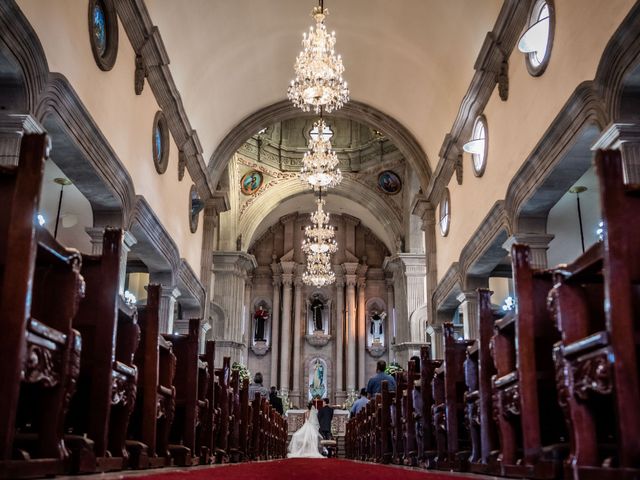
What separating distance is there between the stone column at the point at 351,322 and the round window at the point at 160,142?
1347cm

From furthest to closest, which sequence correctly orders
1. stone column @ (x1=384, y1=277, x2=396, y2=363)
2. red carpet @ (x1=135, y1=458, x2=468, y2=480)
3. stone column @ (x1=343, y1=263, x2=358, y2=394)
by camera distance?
stone column @ (x1=384, y1=277, x2=396, y2=363) → stone column @ (x1=343, y1=263, x2=358, y2=394) → red carpet @ (x1=135, y1=458, x2=468, y2=480)

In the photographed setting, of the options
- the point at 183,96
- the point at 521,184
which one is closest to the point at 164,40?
the point at 183,96

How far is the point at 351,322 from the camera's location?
2461 centimetres

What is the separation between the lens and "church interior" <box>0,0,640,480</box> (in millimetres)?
2951

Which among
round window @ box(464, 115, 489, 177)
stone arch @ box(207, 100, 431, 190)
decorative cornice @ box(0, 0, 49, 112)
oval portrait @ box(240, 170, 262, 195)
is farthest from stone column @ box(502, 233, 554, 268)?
oval portrait @ box(240, 170, 262, 195)

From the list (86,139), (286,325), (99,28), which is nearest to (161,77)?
(99,28)

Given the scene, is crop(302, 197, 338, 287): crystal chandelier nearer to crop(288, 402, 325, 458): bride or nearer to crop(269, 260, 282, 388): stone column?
crop(269, 260, 282, 388): stone column

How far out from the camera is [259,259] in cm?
2594

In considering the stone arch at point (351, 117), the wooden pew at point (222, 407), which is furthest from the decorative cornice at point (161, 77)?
the wooden pew at point (222, 407)

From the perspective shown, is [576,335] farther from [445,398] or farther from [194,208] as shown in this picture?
[194,208]

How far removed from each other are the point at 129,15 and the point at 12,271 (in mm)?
7899

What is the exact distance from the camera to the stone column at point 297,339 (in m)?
24.0

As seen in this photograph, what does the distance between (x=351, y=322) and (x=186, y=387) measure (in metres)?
18.8

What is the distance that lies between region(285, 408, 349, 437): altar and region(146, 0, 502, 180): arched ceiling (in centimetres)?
842
